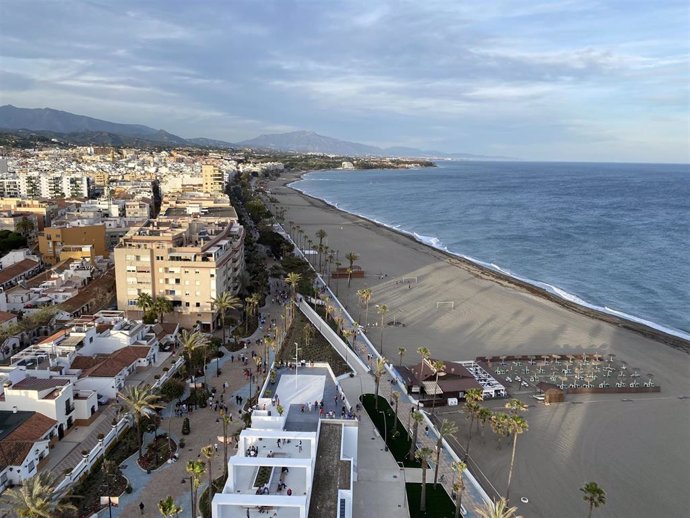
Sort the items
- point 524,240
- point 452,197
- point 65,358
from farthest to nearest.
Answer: point 452,197
point 524,240
point 65,358

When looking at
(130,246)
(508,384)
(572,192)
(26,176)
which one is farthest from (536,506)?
(572,192)

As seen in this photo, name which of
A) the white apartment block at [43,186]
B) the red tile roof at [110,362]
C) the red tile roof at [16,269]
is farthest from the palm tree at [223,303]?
the white apartment block at [43,186]

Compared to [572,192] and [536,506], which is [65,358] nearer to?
[536,506]

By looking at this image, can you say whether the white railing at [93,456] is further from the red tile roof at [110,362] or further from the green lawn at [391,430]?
the green lawn at [391,430]

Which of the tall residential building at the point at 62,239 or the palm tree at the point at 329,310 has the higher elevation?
the tall residential building at the point at 62,239

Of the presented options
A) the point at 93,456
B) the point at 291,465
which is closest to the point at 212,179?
the point at 93,456

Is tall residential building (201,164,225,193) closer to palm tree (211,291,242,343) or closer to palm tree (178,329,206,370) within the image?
palm tree (211,291,242,343)

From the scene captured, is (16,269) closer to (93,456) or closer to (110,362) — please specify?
(110,362)
